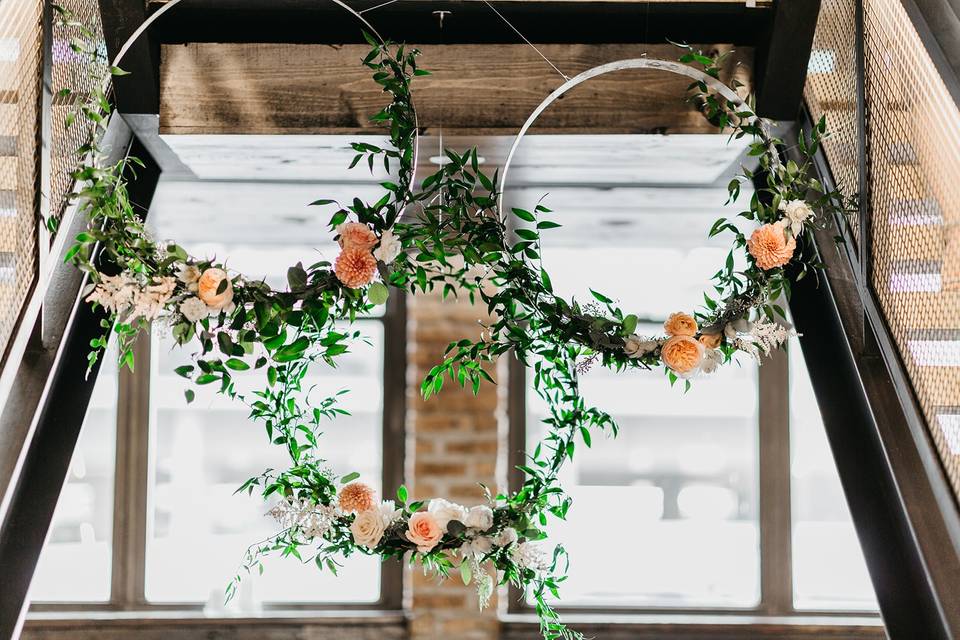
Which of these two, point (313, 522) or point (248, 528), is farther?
point (248, 528)

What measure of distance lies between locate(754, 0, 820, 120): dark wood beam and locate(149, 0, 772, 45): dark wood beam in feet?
0.26

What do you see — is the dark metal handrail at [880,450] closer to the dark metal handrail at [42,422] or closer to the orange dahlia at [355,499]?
Answer: the orange dahlia at [355,499]

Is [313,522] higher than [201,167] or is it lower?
lower

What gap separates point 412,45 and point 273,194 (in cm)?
95

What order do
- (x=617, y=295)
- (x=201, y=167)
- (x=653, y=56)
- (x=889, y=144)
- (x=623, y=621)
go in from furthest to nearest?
(x=617, y=295), (x=623, y=621), (x=201, y=167), (x=653, y=56), (x=889, y=144)

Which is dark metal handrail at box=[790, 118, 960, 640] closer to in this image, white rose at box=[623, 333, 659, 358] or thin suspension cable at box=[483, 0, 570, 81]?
white rose at box=[623, 333, 659, 358]

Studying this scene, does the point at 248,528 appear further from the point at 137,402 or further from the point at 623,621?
the point at 623,621

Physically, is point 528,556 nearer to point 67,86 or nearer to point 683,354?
point 683,354

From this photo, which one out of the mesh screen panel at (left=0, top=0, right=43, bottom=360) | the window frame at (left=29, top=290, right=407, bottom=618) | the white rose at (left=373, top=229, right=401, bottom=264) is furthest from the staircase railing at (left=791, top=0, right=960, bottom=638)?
the window frame at (left=29, top=290, right=407, bottom=618)

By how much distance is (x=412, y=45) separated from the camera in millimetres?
2289

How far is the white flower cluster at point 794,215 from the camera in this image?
1.85 m

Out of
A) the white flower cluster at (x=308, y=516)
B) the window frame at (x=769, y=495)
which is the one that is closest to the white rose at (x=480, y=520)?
the white flower cluster at (x=308, y=516)

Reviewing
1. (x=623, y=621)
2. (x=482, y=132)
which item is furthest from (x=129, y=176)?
(x=623, y=621)

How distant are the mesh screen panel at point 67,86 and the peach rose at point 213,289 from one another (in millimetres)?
365
